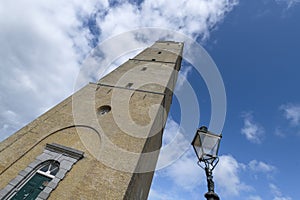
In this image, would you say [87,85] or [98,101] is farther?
[87,85]

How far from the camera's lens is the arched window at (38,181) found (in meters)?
7.54

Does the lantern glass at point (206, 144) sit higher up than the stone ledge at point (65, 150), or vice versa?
the stone ledge at point (65, 150)

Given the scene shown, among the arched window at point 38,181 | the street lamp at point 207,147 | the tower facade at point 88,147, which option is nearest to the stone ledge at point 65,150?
the tower facade at point 88,147

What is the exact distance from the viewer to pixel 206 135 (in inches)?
158

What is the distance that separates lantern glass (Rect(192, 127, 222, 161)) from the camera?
12.7ft

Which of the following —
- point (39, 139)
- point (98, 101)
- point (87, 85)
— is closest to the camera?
point (39, 139)

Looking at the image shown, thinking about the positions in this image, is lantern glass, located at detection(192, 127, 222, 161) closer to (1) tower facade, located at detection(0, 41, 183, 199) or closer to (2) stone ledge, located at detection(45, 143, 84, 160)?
(1) tower facade, located at detection(0, 41, 183, 199)

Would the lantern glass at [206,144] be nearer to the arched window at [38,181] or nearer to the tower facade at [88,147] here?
the tower facade at [88,147]

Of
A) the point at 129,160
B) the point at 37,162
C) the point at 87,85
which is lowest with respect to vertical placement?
the point at 37,162

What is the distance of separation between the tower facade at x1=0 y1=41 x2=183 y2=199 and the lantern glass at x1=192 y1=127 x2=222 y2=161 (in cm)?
420

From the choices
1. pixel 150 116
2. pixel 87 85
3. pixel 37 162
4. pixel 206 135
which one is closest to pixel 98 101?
pixel 87 85

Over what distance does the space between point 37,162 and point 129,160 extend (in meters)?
3.77

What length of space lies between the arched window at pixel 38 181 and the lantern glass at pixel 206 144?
6.46 meters

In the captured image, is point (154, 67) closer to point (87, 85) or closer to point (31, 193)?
point (87, 85)
